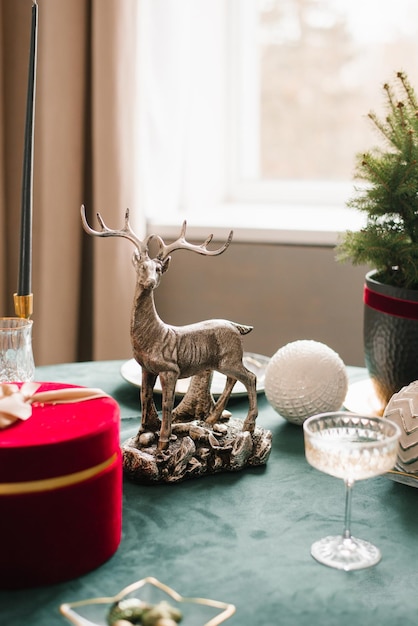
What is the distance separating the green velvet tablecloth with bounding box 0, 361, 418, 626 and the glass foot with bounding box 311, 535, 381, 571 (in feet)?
0.03

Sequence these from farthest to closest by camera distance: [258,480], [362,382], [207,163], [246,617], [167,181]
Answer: [207,163], [167,181], [362,382], [258,480], [246,617]

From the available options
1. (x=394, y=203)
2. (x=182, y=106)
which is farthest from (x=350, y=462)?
(x=182, y=106)

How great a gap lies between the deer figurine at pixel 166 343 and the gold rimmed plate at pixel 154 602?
0.28 m

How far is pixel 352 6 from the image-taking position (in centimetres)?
262

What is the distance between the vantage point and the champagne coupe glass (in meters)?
0.82

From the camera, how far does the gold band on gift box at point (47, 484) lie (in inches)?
30.9

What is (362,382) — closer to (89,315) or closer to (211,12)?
(89,315)

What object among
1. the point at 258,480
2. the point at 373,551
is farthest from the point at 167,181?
the point at 373,551

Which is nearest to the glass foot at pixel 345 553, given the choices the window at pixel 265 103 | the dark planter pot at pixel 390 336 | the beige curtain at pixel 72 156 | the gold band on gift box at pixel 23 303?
the dark planter pot at pixel 390 336

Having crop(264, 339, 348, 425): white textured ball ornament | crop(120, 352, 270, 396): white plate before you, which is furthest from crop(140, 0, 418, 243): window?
crop(264, 339, 348, 425): white textured ball ornament

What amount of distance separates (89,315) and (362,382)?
3.84 ft

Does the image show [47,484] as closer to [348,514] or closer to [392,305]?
[348,514]

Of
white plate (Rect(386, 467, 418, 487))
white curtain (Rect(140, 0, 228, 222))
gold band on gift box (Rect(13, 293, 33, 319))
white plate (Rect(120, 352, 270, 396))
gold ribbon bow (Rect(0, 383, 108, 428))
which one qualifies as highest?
white curtain (Rect(140, 0, 228, 222))

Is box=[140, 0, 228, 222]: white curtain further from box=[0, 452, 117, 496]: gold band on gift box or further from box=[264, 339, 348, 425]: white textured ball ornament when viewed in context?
box=[0, 452, 117, 496]: gold band on gift box
